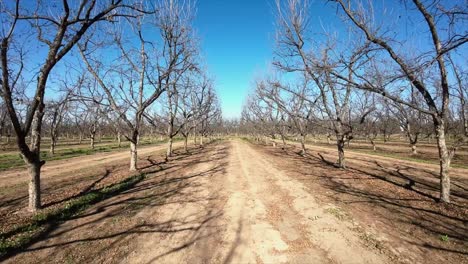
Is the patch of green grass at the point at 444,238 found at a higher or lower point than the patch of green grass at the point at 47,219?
lower

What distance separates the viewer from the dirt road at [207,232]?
4.95 m

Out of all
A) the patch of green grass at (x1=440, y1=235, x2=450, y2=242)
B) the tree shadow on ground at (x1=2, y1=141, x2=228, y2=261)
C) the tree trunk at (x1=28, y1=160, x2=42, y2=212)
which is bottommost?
the patch of green grass at (x1=440, y1=235, x2=450, y2=242)

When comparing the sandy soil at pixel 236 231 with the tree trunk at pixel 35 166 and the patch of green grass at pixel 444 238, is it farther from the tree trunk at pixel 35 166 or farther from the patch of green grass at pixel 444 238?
the tree trunk at pixel 35 166

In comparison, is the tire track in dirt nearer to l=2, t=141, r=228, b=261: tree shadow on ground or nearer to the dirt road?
the dirt road

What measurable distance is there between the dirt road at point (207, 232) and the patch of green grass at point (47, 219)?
34 centimetres

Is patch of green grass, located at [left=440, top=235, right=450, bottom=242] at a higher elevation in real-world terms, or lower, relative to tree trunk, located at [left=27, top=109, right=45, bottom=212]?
lower

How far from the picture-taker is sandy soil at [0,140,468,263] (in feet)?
16.2

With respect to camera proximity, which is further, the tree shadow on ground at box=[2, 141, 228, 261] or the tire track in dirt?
the tree shadow on ground at box=[2, 141, 228, 261]

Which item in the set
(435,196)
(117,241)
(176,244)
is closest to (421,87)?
(435,196)

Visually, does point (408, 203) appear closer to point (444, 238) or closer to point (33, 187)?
point (444, 238)

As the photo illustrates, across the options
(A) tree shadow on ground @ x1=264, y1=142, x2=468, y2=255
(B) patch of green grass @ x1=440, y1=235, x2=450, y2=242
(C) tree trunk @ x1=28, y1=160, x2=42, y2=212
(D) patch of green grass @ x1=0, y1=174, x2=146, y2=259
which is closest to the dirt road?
(D) patch of green grass @ x1=0, y1=174, x2=146, y2=259

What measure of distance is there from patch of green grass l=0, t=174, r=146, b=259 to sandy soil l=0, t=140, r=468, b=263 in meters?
0.34

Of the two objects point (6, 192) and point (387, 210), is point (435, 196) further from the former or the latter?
point (6, 192)

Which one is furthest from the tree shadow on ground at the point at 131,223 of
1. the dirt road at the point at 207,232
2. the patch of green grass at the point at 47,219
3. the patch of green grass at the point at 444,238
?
the patch of green grass at the point at 444,238
